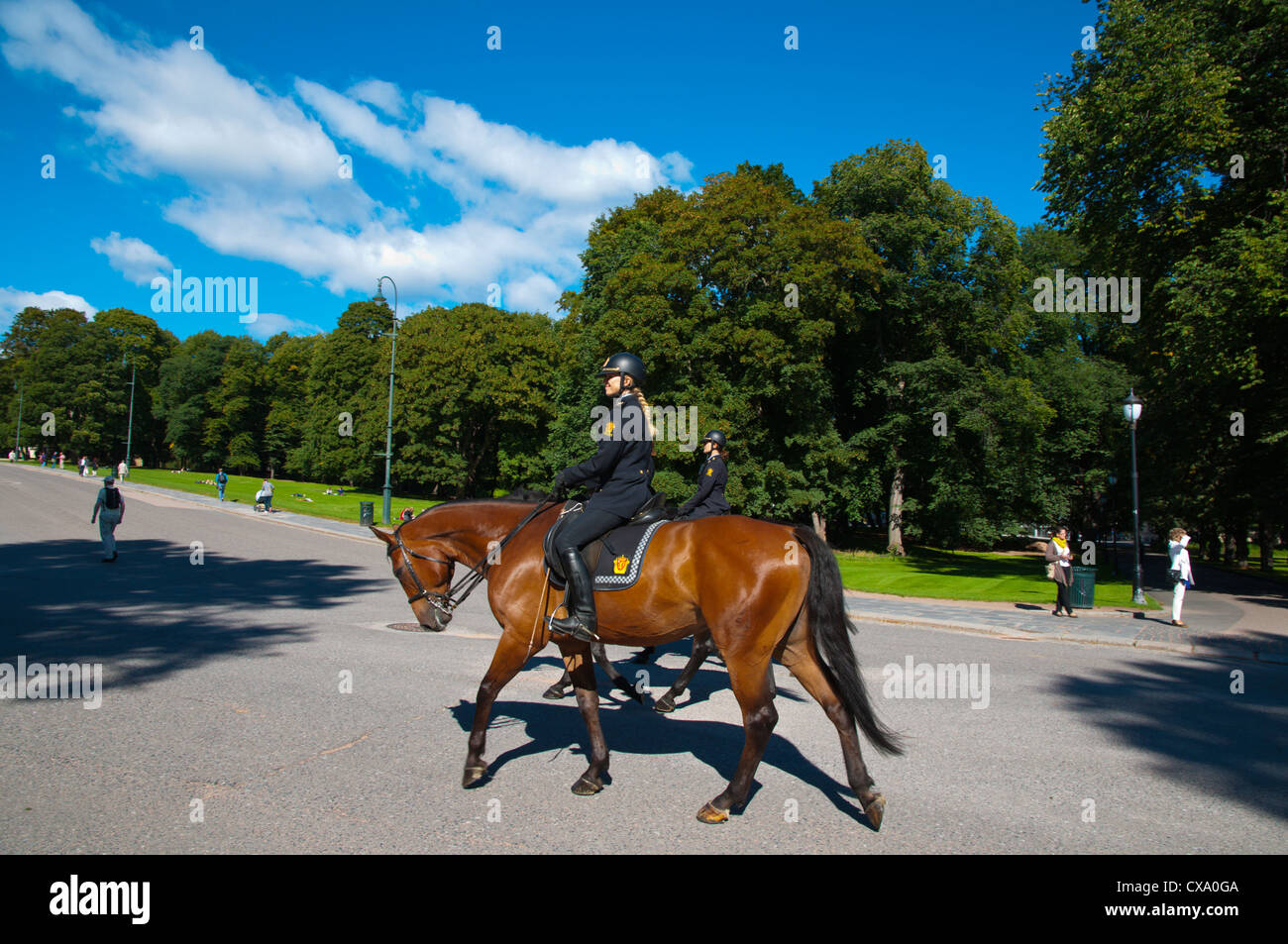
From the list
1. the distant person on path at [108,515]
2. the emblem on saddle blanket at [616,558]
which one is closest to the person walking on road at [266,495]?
the distant person on path at [108,515]

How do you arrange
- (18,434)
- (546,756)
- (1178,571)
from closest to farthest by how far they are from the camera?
1. (546,756)
2. (1178,571)
3. (18,434)

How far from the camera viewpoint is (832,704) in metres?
4.74

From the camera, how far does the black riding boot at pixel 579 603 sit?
494cm

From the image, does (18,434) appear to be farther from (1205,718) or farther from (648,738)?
→ (1205,718)

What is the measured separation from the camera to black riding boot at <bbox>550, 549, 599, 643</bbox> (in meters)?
4.94

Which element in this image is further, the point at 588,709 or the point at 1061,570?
the point at 1061,570

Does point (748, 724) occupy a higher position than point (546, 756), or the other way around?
point (748, 724)

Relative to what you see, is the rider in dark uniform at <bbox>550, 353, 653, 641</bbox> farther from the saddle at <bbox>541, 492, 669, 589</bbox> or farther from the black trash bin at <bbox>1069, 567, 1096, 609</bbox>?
the black trash bin at <bbox>1069, 567, 1096, 609</bbox>

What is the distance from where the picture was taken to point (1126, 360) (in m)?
40.8

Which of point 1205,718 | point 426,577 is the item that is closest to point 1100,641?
point 1205,718

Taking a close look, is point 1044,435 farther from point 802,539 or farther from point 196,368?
point 196,368

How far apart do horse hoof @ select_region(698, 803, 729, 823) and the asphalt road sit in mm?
54

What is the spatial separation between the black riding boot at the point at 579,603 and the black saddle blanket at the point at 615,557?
0.28 feet

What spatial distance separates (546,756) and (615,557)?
1.85m
